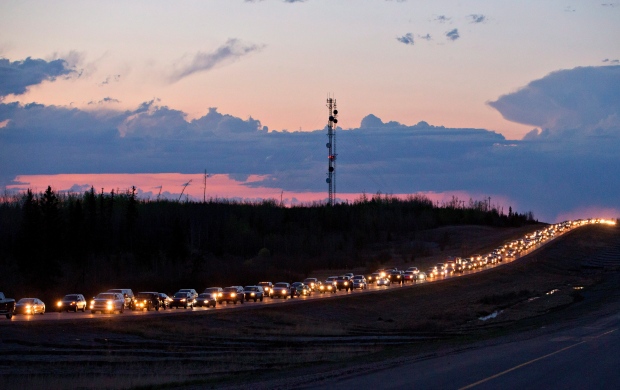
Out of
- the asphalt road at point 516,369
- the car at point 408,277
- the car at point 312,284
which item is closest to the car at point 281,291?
the car at point 312,284

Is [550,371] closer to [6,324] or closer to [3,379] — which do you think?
[3,379]

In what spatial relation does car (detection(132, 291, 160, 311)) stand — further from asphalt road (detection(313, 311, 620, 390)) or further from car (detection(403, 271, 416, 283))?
car (detection(403, 271, 416, 283))

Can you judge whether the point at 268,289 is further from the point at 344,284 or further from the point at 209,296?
the point at 209,296

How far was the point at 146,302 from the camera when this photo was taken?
213 feet

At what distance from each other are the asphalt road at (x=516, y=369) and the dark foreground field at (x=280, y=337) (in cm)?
189

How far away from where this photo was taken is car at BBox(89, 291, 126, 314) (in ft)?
192

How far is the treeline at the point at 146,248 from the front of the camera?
9650 centimetres

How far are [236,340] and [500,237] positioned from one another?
143503mm

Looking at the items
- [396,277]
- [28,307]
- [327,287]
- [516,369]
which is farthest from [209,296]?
[516,369]

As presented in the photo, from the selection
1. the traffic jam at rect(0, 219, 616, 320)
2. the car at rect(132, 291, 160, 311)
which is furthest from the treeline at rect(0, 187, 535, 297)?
the car at rect(132, 291, 160, 311)

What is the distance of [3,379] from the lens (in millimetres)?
33406

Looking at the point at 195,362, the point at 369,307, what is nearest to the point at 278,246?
the point at 369,307

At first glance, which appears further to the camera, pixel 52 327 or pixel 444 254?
pixel 444 254

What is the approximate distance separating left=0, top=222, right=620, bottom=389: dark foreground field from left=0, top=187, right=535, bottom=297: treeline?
3457 cm
